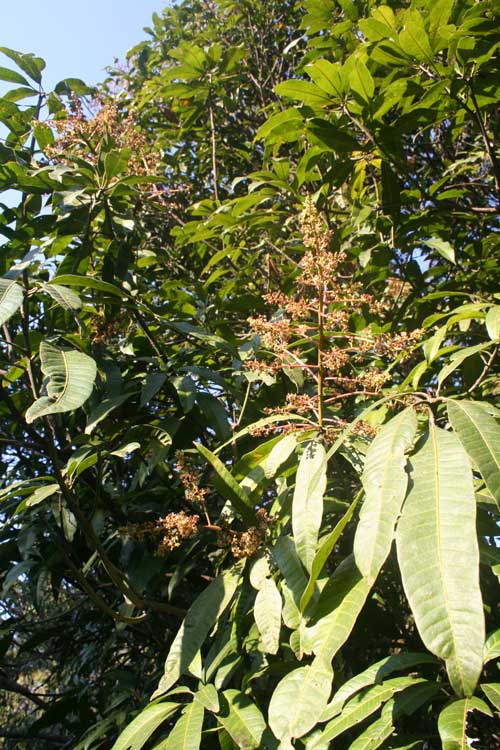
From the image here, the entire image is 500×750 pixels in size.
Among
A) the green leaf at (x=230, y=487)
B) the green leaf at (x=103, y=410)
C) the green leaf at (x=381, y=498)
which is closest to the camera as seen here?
the green leaf at (x=381, y=498)

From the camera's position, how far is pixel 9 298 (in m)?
1.04

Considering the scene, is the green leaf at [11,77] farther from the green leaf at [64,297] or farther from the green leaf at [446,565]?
the green leaf at [446,565]

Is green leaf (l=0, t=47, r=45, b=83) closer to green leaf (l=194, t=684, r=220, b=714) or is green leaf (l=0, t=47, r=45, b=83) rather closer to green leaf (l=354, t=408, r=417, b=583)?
green leaf (l=354, t=408, r=417, b=583)

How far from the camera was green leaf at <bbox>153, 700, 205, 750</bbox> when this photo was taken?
909 millimetres

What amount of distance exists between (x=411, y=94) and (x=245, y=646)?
1383 millimetres

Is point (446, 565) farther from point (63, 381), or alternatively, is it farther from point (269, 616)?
point (63, 381)

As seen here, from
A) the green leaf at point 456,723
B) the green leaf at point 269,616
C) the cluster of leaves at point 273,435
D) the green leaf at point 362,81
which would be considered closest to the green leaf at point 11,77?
the cluster of leaves at point 273,435

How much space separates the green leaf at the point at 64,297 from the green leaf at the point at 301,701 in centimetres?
71

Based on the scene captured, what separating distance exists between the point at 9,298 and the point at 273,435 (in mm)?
820

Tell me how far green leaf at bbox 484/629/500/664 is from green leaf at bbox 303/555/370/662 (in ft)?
0.57

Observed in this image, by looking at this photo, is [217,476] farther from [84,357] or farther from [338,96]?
[338,96]

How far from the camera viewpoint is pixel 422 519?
2.26 ft

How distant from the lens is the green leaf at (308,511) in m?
0.89

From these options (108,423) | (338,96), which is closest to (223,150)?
(338,96)
